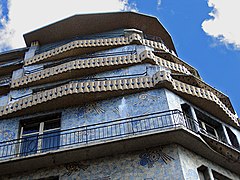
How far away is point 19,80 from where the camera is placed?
803 inches

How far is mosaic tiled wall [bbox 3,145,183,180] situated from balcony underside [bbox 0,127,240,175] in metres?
0.22

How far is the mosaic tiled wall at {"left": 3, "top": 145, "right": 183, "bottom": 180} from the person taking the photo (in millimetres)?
14164

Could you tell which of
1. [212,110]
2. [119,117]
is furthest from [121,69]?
[212,110]

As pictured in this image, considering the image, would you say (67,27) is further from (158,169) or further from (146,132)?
(158,169)

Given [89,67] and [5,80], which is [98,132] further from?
[5,80]

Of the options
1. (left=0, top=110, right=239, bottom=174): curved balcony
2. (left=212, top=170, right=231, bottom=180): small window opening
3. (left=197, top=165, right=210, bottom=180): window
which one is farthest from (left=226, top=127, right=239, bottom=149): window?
(left=197, top=165, right=210, bottom=180): window

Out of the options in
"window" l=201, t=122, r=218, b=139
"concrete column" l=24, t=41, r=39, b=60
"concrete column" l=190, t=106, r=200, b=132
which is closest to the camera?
"concrete column" l=190, t=106, r=200, b=132

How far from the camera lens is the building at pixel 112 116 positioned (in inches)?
583

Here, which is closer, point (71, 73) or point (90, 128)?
point (90, 128)

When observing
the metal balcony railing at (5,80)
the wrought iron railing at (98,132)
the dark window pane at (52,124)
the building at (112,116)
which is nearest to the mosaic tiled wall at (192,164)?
the building at (112,116)

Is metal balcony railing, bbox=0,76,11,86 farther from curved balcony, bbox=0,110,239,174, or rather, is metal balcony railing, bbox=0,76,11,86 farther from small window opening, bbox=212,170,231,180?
small window opening, bbox=212,170,231,180

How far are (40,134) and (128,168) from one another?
4.93 metres

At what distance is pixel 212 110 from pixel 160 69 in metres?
3.26

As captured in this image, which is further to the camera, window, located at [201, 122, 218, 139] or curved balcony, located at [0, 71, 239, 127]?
window, located at [201, 122, 218, 139]
